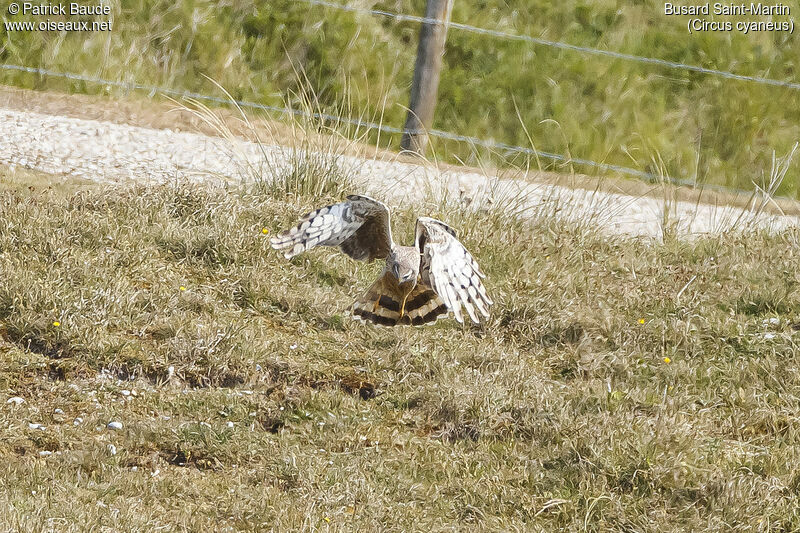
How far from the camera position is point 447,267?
4504mm

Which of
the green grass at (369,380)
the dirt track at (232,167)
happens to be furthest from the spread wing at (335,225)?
the dirt track at (232,167)

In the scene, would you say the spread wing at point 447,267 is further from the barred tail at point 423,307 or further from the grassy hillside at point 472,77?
the grassy hillside at point 472,77

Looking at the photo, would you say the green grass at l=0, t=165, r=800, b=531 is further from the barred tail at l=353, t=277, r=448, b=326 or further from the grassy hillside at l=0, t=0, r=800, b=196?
the grassy hillside at l=0, t=0, r=800, b=196

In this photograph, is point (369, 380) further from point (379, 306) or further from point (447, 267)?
point (447, 267)

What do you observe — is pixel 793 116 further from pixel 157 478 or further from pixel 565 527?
pixel 157 478

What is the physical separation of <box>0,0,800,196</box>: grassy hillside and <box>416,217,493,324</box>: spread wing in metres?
4.74

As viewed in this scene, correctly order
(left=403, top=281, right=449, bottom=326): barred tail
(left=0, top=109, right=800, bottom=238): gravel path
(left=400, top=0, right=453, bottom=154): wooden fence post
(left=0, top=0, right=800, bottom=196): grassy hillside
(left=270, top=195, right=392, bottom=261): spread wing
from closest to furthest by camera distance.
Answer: (left=270, top=195, right=392, bottom=261): spread wing < (left=403, top=281, right=449, bottom=326): barred tail < (left=0, top=109, right=800, bottom=238): gravel path < (left=400, top=0, right=453, bottom=154): wooden fence post < (left=0, top=0, right=800, bottom=196): grassy hillside

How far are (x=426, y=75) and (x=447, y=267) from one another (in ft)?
12.3

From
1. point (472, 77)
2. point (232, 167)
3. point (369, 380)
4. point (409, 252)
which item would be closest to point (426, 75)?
point (232, 167)

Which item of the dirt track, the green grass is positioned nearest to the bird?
the green grass

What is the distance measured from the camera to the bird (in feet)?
14.6

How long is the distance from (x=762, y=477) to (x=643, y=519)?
Answer: 0.64 meters

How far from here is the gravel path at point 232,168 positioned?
714 centimetres

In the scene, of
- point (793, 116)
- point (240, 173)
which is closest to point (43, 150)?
point (240, 173)
